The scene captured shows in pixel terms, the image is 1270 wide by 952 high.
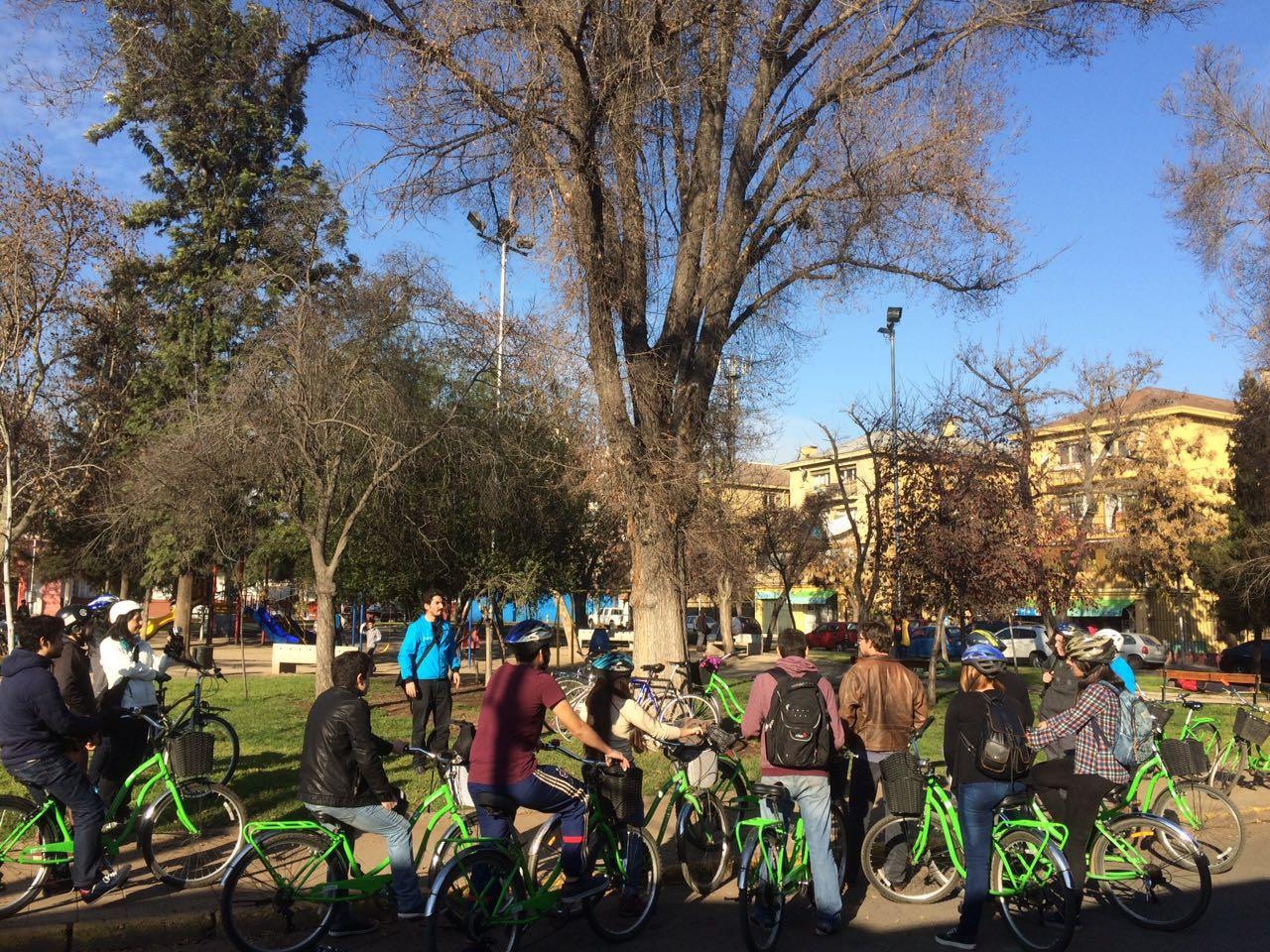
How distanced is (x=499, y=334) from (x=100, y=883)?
12455mm

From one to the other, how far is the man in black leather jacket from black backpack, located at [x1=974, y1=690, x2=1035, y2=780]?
127 inches

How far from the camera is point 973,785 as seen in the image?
5988 millimetres

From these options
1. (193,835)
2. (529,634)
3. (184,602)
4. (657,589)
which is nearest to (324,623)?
(657,589)

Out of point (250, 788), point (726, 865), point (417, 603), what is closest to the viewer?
point (726, 865)

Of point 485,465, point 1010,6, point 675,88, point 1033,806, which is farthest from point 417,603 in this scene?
point 1033,806

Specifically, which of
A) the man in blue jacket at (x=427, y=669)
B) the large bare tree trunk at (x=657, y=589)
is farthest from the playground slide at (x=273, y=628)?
the man in blue jacket at (x=427, y=669)

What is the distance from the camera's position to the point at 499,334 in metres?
17.9

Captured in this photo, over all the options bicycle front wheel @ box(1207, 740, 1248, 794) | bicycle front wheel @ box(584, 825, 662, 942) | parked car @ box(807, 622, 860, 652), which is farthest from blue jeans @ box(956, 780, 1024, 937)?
parked car @ box(807, 622, 860, 652)

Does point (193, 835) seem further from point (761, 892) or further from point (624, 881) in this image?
point (761, 892)

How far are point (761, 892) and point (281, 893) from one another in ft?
8.62

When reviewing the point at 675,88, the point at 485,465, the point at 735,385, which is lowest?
the point at 485,465

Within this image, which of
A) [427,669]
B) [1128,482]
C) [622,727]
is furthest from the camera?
[1128,482]

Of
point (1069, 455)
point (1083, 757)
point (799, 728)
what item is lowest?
point (1083, 757)

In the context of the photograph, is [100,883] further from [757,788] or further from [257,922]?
[757,788]
